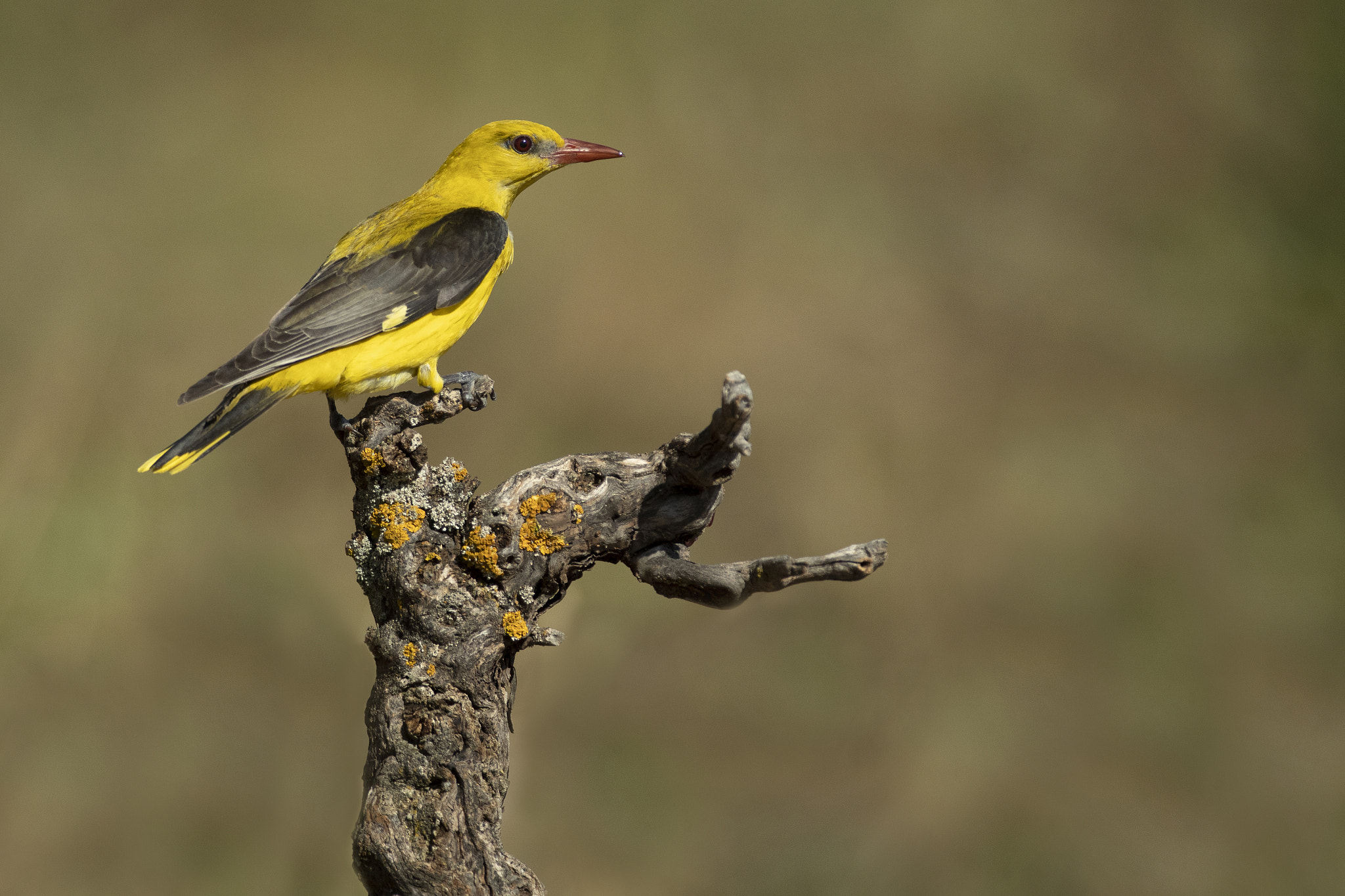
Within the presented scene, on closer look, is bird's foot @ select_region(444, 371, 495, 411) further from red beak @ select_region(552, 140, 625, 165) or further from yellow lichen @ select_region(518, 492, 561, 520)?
red beak @ select_region(552, 140, 625, 165)

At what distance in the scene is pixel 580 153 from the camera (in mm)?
4285

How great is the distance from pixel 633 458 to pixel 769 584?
0.67m

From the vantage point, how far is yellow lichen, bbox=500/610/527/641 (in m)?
3.20

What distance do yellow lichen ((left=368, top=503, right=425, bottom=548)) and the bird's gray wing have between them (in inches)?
25.7

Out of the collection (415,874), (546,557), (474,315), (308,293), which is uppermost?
(474,315)

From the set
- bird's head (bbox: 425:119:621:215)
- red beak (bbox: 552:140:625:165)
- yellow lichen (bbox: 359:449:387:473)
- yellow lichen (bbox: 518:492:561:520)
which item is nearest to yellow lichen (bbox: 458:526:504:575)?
yellow lichen (bbox: 518:492:561:520)

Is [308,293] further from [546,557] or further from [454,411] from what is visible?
[546,557]

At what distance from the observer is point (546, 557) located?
3336mm

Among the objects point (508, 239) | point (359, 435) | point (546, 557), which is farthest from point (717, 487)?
point (508, 239)

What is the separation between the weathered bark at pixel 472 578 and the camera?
303 centimetres

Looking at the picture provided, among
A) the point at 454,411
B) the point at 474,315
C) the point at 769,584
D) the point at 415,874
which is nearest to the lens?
the point at 415,874

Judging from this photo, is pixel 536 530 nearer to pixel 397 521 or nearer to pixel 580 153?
pixel 397 521

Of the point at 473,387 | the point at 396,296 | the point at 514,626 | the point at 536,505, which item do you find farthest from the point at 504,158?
the point at 514,626

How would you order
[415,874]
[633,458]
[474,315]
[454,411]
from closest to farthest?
[415,874] → [633,458] → [454,411] → [474,315]
